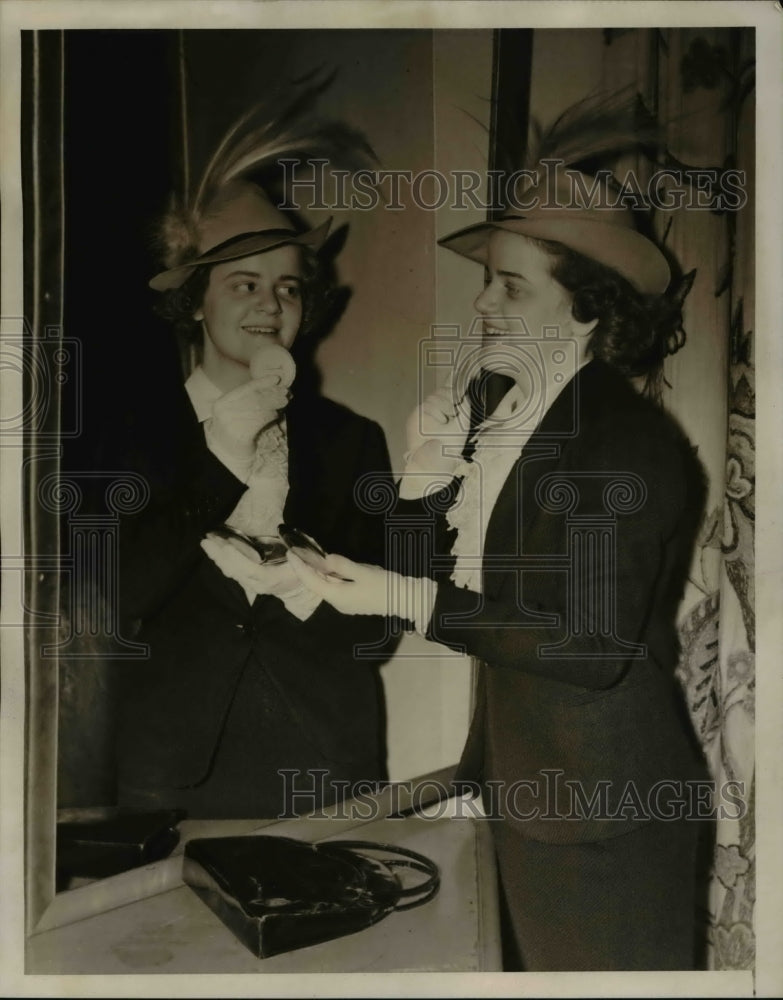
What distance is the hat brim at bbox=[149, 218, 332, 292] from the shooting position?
214 cm

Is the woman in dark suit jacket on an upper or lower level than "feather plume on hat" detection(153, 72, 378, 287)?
lower

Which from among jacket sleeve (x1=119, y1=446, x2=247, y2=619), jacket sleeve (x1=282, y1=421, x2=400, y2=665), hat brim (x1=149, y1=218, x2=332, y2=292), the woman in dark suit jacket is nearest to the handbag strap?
the woman in dark suit jacket

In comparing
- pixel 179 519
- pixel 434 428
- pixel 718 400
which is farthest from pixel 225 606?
pixel 718 400

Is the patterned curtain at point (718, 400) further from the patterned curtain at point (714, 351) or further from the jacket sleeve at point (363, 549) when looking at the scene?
the jacket sleeve at point (363, 549)

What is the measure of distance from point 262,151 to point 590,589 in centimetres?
118

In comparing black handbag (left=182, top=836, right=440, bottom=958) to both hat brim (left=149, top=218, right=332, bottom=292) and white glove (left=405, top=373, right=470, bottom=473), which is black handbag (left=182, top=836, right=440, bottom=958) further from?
hat brim (left=149, top=218, right=332, bottom=292)

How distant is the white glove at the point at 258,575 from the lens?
2.13 metres

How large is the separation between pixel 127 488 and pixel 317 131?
2.88ft

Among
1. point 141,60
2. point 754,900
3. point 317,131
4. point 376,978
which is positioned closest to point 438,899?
point 376,978

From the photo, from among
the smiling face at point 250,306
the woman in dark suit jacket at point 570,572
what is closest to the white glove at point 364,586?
the woman in dark suit jacket at point 570,572

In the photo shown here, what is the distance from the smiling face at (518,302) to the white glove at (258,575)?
0.63 meters

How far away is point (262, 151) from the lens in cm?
214

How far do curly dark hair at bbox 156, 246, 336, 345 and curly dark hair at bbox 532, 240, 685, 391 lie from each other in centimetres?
47

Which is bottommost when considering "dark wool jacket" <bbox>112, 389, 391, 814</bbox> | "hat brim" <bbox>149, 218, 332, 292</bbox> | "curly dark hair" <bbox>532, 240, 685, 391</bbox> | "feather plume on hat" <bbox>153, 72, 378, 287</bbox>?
"dark wool jacket" <bbox>112, 389, 391, 814</bbox>
